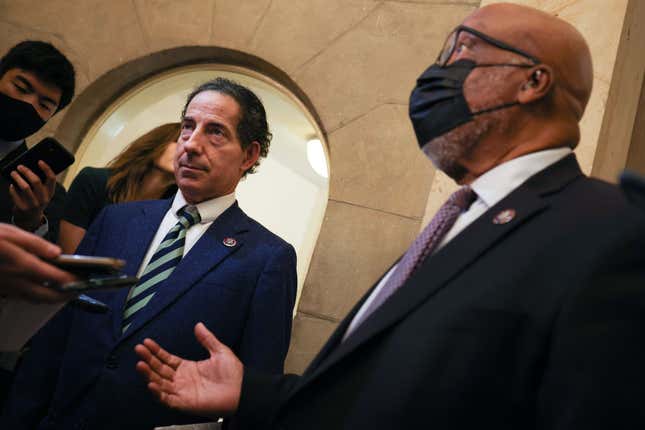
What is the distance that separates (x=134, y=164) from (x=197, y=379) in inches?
82.8

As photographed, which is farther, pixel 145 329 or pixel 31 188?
pixel 31 188

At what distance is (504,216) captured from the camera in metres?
1.42

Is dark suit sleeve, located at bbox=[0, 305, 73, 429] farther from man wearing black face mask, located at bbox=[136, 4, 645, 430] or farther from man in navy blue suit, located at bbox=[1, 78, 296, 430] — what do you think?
man wearing black face mask, located at bbox=[136, 4, 645, 430]

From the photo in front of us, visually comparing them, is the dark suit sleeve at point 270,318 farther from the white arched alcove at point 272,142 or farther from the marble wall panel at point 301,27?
the marble wall panel at point 301,27

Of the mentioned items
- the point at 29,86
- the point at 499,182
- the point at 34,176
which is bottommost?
the point at 499,182

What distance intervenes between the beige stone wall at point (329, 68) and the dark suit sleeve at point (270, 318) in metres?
1.58

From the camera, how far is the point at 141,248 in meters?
2.35

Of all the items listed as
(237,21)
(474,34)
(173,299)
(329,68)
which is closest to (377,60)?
(329,68)

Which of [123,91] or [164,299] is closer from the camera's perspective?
[164,299]

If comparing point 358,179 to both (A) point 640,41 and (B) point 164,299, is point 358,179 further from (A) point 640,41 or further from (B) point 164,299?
(B) point 164,299

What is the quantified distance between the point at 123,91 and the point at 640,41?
11.5ft

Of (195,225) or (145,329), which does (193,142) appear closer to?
(195,225)

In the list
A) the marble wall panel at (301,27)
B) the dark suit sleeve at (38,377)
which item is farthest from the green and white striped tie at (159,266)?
the marble wall panel at (301,27)

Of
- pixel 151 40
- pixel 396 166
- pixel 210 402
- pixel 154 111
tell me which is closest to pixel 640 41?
pixel 396 166
